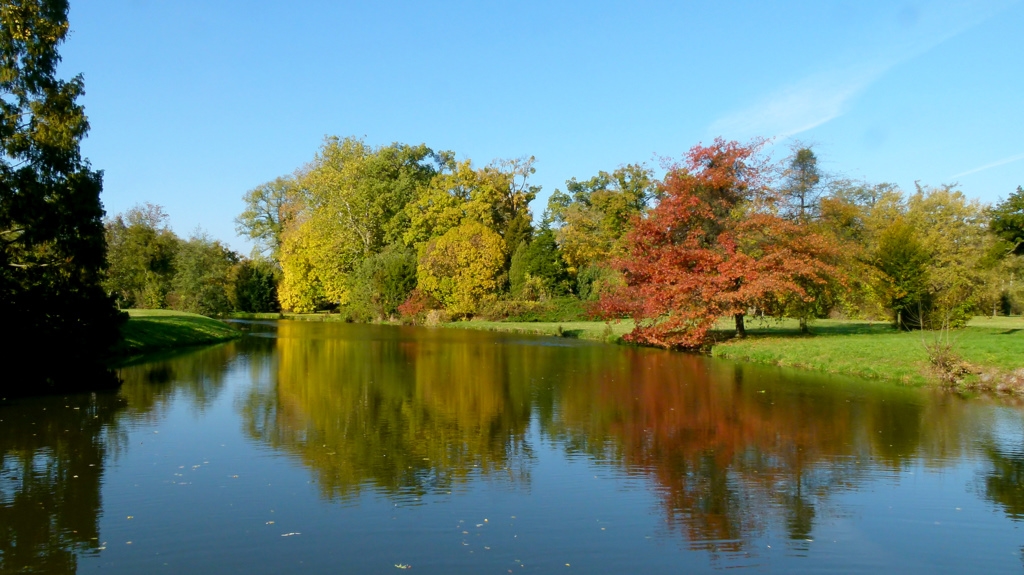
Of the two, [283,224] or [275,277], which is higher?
[283,224]

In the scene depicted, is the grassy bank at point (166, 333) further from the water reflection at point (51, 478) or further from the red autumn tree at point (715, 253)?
the red autumn tree at point (715, 253)

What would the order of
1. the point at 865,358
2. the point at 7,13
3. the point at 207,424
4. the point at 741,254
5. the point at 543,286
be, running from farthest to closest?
the point at 543,286
the point at 741,254
the point at 865,358
the point at 7,13
the point at 207,424

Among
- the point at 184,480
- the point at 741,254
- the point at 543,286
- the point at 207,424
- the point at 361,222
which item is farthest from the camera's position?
the point at 361,222

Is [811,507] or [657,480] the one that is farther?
[657,480]

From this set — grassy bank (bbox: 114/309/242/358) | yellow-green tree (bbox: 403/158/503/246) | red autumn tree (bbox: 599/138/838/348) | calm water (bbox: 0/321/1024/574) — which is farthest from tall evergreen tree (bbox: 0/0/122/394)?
yellow-green tree (bbox: 403/158/503/246)

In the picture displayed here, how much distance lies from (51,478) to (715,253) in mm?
22370

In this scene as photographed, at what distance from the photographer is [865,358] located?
20609 mm

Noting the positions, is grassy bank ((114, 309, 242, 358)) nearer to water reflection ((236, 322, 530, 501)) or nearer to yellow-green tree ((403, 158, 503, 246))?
water reflection ((236, 322, 530, 501))

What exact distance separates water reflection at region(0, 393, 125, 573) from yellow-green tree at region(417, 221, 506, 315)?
121 ft

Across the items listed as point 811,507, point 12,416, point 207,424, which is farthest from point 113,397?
point 811,507

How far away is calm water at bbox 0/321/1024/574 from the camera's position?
6699mm

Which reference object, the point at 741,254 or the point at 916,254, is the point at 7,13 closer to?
the point at 741,254

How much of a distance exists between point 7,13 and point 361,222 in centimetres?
4283

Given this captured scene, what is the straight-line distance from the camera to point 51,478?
904 centimetres
